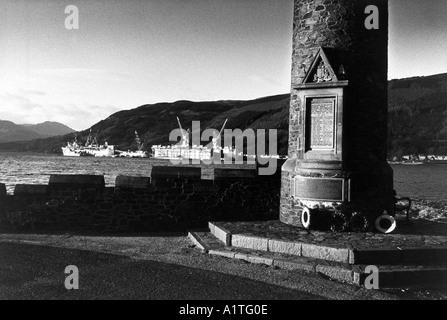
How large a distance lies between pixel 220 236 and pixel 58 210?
3.96 m

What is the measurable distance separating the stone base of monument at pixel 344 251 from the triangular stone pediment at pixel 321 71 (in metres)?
2.99

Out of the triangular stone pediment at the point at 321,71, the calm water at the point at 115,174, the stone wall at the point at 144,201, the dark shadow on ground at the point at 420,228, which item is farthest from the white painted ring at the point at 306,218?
the calm water at the point at 115,174

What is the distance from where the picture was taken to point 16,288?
18.6ft

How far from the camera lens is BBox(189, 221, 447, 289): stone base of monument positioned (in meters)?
6.67

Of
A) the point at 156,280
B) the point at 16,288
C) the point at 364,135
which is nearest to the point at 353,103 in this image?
the point at 364,135

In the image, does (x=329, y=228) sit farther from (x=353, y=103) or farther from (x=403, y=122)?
(x=403, y=122)

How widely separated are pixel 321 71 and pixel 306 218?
2.93m

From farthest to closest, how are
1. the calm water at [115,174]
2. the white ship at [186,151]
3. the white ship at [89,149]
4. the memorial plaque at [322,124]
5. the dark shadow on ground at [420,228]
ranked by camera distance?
the white ship at [89,149]
the white ship at [186,151]
the calm water at [115,174]
the memorial plaque at [322,124]
the dark shadow on ground at [420,228]

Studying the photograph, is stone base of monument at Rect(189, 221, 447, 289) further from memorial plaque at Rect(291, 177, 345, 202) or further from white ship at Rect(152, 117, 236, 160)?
white ship at Rect(152, 117, 236, 160)

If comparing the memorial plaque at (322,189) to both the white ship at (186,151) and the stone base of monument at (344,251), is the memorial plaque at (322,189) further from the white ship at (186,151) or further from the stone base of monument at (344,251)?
the white ship at (186,151)

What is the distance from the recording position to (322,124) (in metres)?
9.50

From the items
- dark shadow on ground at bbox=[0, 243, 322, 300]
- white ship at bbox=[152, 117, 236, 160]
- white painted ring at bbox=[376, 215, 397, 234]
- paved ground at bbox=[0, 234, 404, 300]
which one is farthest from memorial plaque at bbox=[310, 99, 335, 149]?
white ship at bbox=[152, 117, 236, 160]

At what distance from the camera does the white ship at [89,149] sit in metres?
165

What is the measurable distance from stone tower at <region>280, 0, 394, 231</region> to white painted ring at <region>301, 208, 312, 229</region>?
2 cm
